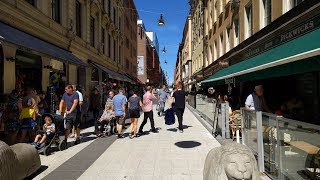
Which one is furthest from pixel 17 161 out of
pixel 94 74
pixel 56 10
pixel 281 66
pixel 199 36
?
pixel 199 36

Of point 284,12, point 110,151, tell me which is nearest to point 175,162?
point 110,151

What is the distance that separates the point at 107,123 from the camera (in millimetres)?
12219

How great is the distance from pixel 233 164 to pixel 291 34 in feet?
26.5

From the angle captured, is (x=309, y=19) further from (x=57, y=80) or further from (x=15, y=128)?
(x=57, y=80)

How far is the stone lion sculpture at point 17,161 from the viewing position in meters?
5.20

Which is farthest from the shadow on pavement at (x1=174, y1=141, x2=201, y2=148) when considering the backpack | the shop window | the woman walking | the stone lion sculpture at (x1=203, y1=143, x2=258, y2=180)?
the shop window

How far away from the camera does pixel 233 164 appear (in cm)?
400

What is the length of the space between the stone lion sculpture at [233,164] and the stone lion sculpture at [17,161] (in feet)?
9.41

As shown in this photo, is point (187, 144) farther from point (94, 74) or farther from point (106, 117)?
point (94, 74)

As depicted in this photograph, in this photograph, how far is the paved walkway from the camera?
6.82 metres

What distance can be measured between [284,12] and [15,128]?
9.01 meters

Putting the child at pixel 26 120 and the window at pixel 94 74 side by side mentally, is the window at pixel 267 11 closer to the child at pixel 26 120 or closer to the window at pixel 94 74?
the child at pixel 26 120

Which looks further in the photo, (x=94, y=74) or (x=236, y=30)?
(x=94, y=74)

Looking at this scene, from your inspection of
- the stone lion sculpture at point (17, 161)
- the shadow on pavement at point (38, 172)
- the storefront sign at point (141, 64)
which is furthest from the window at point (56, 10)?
the storefront sign at point (141, 64)
